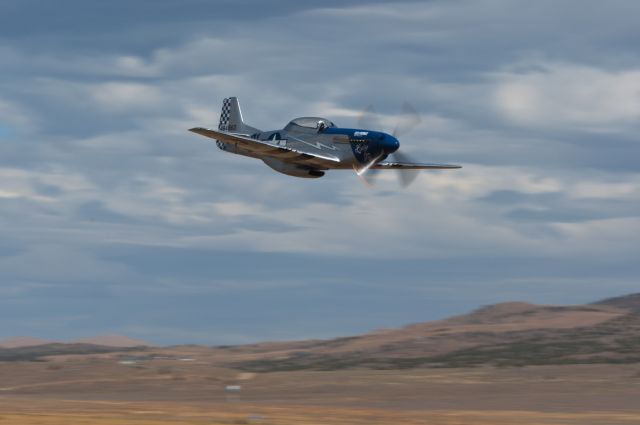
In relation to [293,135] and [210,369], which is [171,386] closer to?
[210,369]

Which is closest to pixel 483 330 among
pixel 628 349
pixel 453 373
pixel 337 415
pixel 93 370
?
pixel 628 349

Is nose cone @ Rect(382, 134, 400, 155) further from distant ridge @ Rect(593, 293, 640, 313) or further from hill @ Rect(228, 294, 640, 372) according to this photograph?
distant ridge @ Rect(593, 293, 640, 313)

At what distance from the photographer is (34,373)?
7381 centimetres

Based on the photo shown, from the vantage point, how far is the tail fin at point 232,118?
63125 millimetres

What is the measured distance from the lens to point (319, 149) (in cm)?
5250

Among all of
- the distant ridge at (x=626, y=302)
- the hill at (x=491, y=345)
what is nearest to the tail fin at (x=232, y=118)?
the hill at (x=491, y=345)

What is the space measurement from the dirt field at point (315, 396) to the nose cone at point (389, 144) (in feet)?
40.2

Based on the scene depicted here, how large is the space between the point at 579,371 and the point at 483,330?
5071 centimetres

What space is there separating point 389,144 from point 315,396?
51.4ft

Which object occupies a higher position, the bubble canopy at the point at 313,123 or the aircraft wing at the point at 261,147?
the bubble canopy at the point at 313,123

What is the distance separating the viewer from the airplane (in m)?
50.6

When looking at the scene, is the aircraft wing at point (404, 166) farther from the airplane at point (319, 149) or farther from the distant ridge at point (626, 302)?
the distant ridge at point (626, 302)

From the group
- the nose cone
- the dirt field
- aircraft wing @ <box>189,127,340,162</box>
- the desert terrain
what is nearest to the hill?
the desert terrain

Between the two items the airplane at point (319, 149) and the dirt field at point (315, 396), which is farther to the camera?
the airplane at point (319, 149)
